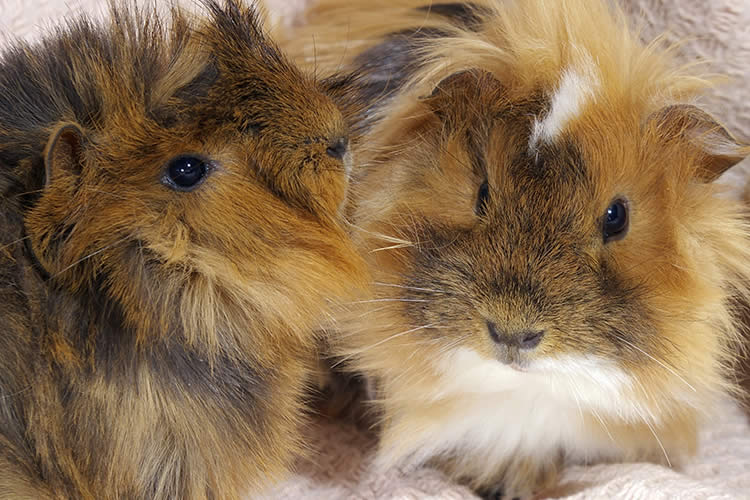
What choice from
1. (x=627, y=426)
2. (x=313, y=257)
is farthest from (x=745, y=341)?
(x=313, y=257)

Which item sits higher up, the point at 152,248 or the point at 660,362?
the point at 152,248

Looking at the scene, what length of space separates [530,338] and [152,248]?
1.51 ft

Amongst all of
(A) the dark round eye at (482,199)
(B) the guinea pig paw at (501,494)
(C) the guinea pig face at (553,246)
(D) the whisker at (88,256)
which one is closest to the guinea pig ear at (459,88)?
(C) the guinea pig face at (553,246)

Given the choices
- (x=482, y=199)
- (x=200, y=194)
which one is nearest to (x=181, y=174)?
(x=200, y=194)

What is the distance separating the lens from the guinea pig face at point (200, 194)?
0.86 metres

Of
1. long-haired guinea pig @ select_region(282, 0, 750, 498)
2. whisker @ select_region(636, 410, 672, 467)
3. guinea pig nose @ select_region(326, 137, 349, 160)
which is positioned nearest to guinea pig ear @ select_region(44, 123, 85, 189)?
guinea pig nose @ select_region(326, 137, 349, 160)

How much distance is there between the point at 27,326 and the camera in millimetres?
863

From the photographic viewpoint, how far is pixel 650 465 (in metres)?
1.29

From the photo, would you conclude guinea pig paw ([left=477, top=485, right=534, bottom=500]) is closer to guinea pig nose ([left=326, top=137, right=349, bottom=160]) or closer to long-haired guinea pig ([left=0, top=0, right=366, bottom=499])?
long-haired guinea pig ([left=0, top=0, right=366, bottom=499])

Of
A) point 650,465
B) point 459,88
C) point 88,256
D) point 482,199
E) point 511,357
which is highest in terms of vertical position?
point 88,256

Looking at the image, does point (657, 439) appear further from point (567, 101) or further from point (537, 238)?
point (567, 101)

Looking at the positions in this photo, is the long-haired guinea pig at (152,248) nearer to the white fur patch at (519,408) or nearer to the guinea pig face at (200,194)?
the guinea pig face at (200,194)

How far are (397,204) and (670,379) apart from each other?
0.45 m

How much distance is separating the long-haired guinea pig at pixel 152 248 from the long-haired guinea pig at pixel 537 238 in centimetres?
20
